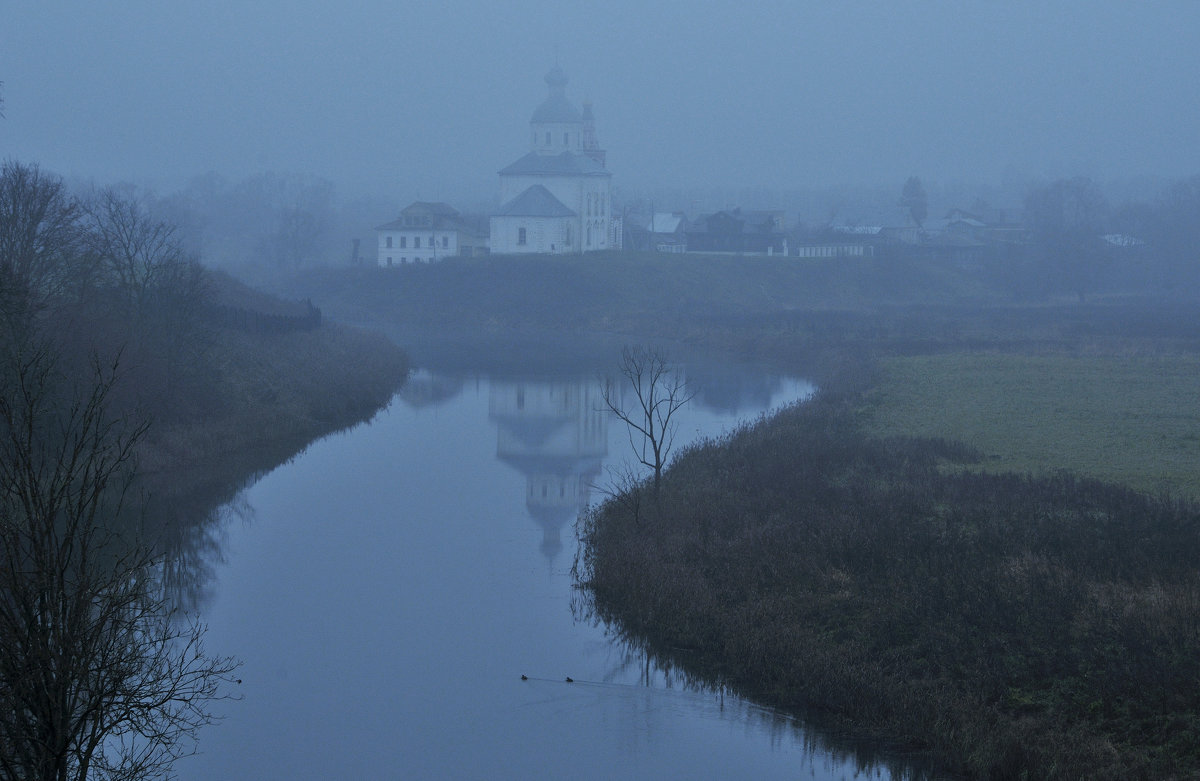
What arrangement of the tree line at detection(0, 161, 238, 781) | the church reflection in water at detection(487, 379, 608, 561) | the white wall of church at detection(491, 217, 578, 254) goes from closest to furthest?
1. the tree line at detection(0, 161, 238, 781)
2. the church reflection in water at detection(487, 379, 608, 561)
3. the white wall of church at detection(491, 217, 578, 254)

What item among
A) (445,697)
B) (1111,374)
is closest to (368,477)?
(445,697)

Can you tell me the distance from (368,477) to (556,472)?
11.8 ft

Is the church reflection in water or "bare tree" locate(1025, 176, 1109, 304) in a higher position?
"bare tree" locate(1025, 176, 1109, 304)

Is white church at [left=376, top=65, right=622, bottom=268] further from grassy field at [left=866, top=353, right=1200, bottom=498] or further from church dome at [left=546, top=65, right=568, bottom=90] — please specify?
grassy field at [left=866, top=353, right=1200, bottom=498]

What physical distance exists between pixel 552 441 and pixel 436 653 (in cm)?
1426

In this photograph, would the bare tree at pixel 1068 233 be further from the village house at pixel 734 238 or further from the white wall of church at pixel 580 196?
the white wall of church at pixel 580 196

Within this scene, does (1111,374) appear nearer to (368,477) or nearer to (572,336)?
(368,477)

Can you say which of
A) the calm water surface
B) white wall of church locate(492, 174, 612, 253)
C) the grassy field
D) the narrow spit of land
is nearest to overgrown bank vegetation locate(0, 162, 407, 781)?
the calm water surface

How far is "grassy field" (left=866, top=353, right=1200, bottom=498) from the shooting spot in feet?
63.4

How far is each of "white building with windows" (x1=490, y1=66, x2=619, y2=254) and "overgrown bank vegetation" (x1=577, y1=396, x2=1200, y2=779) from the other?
55.8 m

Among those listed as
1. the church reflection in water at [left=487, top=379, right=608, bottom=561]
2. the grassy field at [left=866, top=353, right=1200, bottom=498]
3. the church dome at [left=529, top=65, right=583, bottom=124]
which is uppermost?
the church dome at [left=529, top=65, right=583, bottom=124]

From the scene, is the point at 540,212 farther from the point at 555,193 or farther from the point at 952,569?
the point at 952,569

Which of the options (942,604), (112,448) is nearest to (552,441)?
(112,448)

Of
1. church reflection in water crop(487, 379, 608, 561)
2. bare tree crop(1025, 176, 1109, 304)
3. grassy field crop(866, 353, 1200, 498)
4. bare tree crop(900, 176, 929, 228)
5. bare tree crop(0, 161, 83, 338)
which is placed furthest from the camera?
bare tree crop(900, 176, 929, 228)
